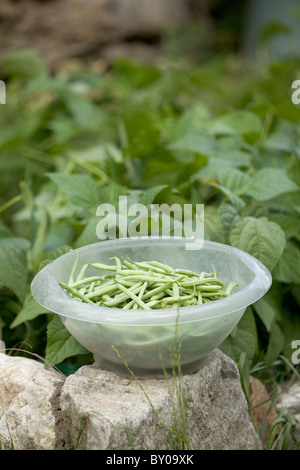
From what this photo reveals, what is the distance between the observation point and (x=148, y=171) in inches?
80.7

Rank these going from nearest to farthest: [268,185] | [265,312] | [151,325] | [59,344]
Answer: [151,325], [59,344], [265,312], [268,185]

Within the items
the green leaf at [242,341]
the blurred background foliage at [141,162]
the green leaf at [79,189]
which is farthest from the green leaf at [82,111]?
the green leaf at [242,341]

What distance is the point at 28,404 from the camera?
109 centimetres

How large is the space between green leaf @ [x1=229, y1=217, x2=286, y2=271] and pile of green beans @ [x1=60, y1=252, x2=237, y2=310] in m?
0.23

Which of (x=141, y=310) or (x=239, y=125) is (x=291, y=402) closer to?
(x=141, y=310)

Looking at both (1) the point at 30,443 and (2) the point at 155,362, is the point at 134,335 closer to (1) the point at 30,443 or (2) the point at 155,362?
(2) the point at 155,362

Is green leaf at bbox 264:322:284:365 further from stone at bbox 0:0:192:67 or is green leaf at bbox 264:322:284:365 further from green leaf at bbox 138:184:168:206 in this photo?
stone at bbox 0:0:192:67

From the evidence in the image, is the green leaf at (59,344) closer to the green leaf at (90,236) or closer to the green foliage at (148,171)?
the green foliage at (148,171)

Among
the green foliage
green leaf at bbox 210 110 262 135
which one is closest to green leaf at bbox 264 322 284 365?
the green foliage

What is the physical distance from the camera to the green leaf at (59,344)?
1.30 m

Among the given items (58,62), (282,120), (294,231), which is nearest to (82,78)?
Result: (58,62)

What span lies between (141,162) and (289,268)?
0.82 meters

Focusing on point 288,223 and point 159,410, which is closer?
point 159,410

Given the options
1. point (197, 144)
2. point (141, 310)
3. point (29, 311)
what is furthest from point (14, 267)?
point (197, 144)
